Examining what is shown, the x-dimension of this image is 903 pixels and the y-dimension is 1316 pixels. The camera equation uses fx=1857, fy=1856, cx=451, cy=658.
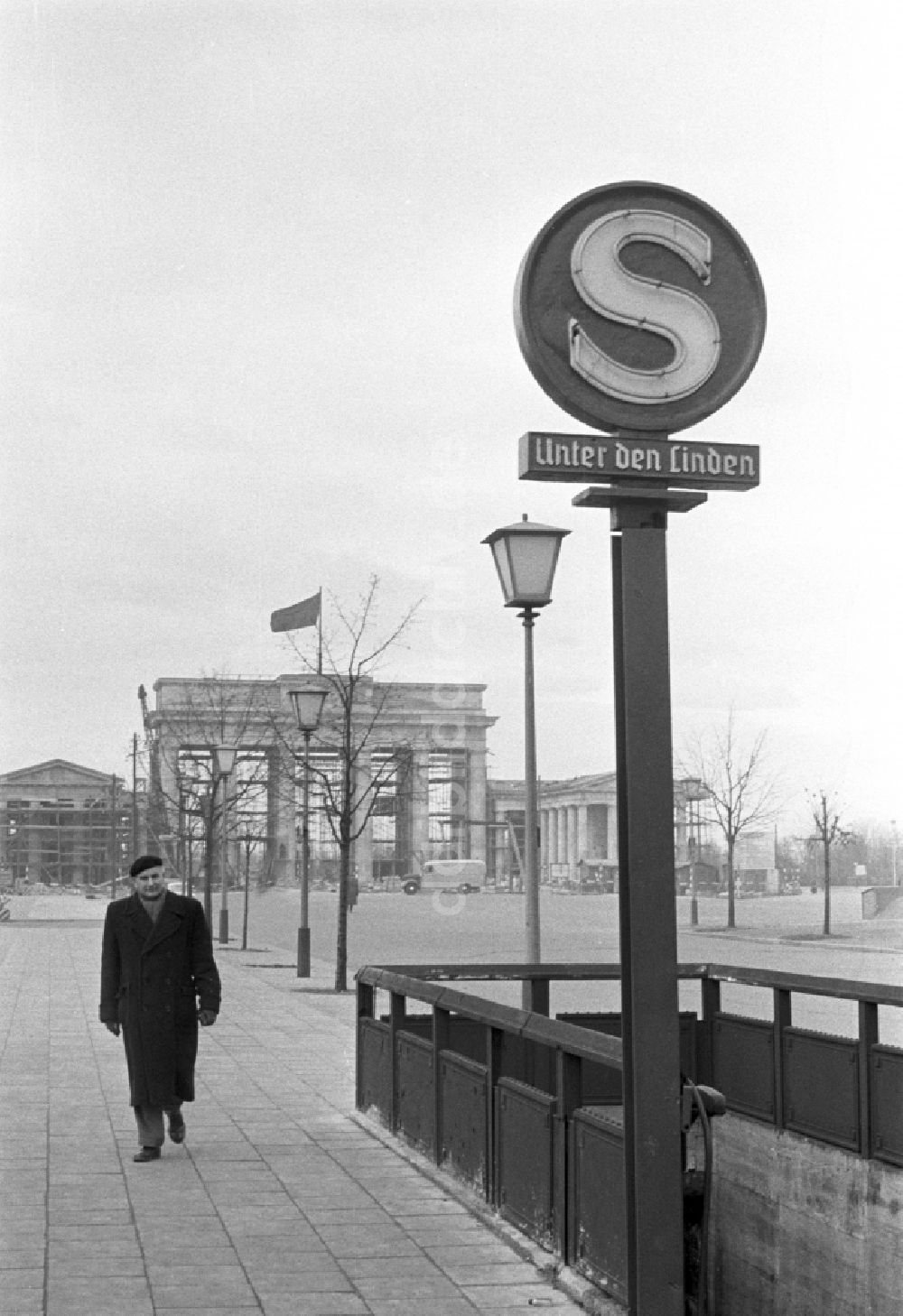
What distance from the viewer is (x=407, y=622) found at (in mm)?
Answer: 28859

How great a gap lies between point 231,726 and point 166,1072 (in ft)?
132

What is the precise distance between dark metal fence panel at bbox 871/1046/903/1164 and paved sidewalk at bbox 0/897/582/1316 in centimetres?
205

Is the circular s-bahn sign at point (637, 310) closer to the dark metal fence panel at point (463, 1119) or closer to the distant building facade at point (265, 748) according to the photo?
the dark metal fence panel at point (463, 1119)

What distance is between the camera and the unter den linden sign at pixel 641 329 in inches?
204

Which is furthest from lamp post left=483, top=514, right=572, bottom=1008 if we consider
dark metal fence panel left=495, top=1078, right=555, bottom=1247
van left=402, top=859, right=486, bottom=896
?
van left=402, top=859, right=486, bottom=896

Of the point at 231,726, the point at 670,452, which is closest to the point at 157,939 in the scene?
the point at 670,452

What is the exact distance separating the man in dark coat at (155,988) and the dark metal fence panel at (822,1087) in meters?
3.04

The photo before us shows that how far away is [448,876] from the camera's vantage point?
8350cm

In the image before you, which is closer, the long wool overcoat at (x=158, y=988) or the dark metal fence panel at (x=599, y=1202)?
the dark metal fence panel at (x=599, y=1202)

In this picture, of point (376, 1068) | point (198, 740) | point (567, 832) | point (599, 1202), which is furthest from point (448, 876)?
point (599, 1202)

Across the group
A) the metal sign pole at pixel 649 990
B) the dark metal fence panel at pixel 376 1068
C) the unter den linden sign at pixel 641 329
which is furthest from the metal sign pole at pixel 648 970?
the dark metal fence panel at pixel 376 1068

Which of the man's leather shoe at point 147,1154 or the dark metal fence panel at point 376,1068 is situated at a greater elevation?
the dark metal fence panel at point 376,1068

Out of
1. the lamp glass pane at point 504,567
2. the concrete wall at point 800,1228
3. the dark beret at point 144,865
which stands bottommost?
the concrete wall at point 800,1228

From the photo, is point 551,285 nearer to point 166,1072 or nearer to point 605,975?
point 166,1072
